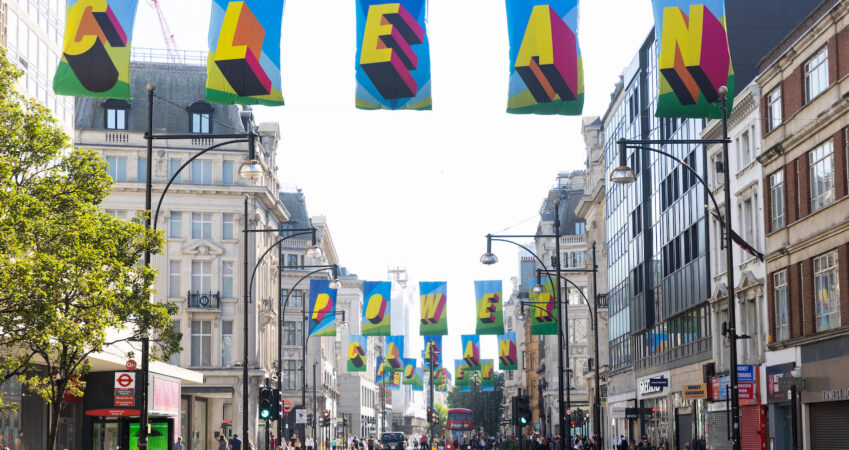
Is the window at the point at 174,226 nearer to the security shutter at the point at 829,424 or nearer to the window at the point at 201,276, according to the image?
the window at the point at 201,276

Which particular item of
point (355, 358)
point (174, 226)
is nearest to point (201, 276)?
point (174, 226)

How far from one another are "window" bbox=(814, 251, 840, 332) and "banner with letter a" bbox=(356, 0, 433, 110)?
15.4m

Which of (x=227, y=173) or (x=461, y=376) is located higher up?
(x=227, y=173)

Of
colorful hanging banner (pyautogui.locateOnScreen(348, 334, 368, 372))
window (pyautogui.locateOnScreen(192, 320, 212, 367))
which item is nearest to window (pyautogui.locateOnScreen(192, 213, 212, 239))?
window (pyautogui.locateOnScreen(192, 320, 212, 367))

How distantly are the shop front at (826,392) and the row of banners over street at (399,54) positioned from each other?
10776 mm

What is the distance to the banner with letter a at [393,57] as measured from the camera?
2497 cm

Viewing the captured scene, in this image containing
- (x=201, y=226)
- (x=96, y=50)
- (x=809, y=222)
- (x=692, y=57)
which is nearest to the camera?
(x=96, y=50)

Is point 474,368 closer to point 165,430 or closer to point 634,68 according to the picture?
point 634,68

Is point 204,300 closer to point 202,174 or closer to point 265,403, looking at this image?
point 202,174

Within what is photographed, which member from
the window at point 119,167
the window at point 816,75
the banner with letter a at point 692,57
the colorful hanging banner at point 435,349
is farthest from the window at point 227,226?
the banner with letter a at point 692,57

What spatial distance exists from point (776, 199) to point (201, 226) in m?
48.5

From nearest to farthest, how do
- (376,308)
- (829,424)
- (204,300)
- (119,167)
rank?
(829,424) < (376,308) < (119,167) < (204,300)

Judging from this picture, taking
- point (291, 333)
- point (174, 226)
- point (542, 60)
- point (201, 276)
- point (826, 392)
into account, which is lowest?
point (826, 392)

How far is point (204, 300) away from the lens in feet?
258
